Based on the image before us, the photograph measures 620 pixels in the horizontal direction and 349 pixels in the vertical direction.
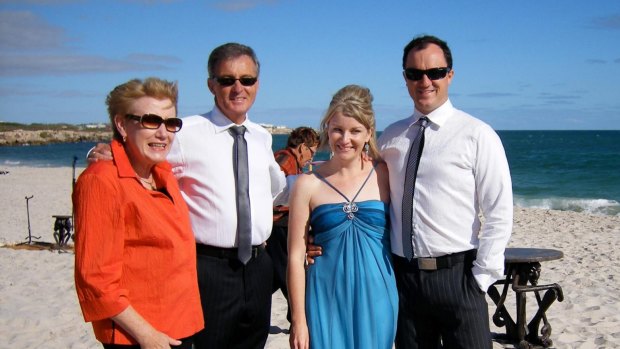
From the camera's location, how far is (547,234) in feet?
41.5

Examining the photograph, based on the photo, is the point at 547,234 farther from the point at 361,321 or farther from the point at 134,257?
the point at 134,257

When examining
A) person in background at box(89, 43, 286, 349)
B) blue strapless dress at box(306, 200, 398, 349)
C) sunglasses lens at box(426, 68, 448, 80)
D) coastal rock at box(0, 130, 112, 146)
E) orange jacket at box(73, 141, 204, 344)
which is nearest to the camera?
orange jacket at box(73, 141, 204, 344)

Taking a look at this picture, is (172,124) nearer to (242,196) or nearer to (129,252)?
(129,252)

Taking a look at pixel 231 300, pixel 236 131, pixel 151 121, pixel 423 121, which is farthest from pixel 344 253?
pixel 151 121

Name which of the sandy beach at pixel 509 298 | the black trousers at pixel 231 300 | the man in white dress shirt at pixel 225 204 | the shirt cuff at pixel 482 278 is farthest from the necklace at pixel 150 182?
the sandy beach at pixel 509 298

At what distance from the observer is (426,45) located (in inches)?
117

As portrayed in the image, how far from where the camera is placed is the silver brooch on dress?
113 inches

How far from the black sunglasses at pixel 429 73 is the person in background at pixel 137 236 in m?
1.17

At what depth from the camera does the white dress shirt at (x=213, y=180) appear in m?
3.04

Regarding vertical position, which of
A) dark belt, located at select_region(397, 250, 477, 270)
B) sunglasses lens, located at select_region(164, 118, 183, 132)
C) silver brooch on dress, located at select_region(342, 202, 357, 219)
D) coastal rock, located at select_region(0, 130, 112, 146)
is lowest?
coastal rock, located at select_region(0, 130, 112, 146)

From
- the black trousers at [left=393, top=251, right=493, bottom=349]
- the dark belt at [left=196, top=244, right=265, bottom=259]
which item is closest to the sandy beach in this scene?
the dark belt at [left=196, top=244, right=265, bottom=259]

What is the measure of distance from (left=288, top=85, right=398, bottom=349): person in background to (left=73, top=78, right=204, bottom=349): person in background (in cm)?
56

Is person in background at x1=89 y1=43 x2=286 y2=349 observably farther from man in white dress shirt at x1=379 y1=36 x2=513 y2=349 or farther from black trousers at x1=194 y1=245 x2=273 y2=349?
man in white dress shirt at x1=379 y1=36 x2=513 y2=349

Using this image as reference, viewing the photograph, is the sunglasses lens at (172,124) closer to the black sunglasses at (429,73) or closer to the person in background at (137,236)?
the person in background at (137,236)
